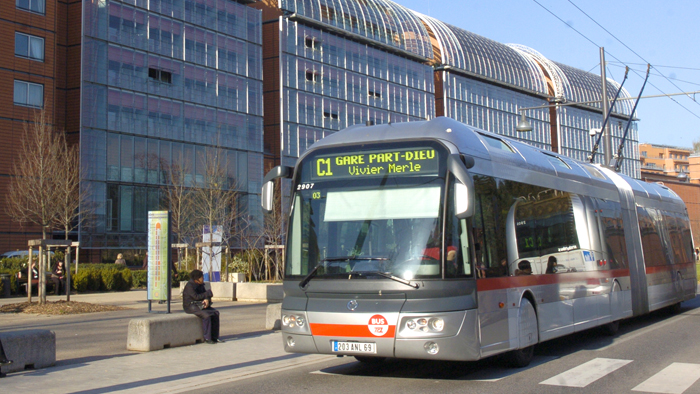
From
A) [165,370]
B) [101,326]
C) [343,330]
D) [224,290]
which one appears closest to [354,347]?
[343,330]

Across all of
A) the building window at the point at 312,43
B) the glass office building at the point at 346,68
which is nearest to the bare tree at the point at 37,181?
the glass office building at the point at 346,68

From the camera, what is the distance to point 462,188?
8617mm

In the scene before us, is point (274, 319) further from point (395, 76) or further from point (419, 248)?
point (395, 76)

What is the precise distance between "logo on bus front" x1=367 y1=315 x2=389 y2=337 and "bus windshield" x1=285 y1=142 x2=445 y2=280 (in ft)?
1.65

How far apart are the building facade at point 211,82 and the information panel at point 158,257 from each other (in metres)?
22.3

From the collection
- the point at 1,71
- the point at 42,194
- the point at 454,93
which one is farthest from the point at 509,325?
the point at 454,93

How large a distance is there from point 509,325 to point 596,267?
4.24 metres

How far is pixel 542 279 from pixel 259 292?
1453 cm

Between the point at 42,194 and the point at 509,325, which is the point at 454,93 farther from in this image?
the point at 509,325

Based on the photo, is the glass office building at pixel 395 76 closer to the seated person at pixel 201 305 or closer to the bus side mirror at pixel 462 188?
the seated person at pixel 201 305

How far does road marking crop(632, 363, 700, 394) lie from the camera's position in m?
8.59

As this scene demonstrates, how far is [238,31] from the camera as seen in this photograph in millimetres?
58031

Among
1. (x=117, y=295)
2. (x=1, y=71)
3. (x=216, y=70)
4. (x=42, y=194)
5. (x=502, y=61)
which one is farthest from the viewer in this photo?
(x=502, y=61)

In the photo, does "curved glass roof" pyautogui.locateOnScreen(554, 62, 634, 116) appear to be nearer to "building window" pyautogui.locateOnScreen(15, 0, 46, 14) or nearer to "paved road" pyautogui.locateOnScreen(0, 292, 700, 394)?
"building window" pyautogui.locateOnScreen(15, 0, 46, 14)
